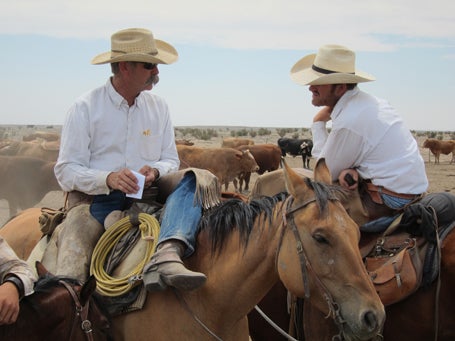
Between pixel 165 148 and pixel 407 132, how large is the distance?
6.08 feet

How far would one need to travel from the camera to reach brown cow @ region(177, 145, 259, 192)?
21.2 meters

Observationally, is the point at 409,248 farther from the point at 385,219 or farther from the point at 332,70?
the point at 332,70

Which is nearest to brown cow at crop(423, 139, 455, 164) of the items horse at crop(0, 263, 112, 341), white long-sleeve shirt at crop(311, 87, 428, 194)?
white long-sleeve shirt at crop(311, 87, 428, 194)

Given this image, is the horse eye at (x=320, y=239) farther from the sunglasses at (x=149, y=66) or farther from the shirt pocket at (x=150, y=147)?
the sunglasses at (x=149, y=66)

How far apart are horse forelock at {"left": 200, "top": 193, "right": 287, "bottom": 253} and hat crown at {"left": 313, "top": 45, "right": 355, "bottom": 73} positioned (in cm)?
134

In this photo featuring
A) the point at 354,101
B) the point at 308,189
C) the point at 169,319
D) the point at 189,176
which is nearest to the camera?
the point at 308,189

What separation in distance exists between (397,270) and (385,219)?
43cm

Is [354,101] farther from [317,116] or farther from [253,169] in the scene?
[253,169]

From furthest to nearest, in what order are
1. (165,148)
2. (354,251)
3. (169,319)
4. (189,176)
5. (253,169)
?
(253,169), (165,148), (189,176), (169,319), (354,251)

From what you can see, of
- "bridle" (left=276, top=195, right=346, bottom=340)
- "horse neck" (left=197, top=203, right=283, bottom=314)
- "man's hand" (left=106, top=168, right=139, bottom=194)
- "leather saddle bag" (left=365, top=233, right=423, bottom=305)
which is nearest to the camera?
"bridle" (left=276, top=195, right=346, bottom=340)

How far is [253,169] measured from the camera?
21.9 m

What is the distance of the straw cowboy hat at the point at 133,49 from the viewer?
3.79 meters

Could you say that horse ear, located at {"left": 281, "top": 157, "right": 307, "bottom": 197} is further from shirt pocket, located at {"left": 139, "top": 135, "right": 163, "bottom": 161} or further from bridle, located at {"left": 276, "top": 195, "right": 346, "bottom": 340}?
shirt pocket, located at {"left": 139, "top": 135, "right": 163, "bottom": 161}

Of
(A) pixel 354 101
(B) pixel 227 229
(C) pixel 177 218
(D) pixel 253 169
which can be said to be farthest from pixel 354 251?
(D) pixel 253 169
